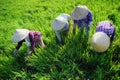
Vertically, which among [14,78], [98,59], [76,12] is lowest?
[14,78]

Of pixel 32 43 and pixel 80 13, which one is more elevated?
pixel 80 13

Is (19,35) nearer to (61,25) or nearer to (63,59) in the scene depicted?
(61,25)

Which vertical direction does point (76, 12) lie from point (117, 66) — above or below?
above

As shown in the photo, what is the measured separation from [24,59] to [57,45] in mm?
633

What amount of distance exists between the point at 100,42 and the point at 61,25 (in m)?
0.71

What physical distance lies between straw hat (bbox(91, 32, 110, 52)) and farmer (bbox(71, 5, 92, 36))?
439 mm

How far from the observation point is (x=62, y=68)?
3.80 metres

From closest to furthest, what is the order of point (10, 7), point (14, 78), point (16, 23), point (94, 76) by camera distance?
point (94, 76) < point (14, 78) < point (16, 23) < point (10, 7)

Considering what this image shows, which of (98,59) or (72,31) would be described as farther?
(72,31)

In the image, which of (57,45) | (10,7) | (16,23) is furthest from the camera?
(10,7)

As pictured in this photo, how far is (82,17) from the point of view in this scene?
393 centimetres

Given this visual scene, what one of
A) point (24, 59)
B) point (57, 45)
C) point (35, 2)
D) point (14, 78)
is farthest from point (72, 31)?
point (35, 2)

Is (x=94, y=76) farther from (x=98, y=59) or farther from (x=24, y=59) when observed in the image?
(x=24, y=59)

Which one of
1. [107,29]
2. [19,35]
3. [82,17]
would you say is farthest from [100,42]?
[19,35]
